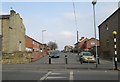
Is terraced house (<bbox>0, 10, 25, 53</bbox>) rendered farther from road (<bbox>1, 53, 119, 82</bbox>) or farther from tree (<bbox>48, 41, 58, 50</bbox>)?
tree (<bbox>48, 41, 58, 50</bbox>)

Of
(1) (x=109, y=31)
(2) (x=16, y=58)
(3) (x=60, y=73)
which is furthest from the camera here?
(1) (x=109, y=31)

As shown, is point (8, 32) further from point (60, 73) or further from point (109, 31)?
point (60, 73)

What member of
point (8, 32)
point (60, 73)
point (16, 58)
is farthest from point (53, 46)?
point (60, 73)

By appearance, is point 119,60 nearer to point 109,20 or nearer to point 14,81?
point 109,20

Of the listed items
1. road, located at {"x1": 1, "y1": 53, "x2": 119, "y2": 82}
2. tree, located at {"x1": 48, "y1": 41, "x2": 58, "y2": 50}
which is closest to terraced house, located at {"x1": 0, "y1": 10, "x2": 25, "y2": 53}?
road, located at {"x1": 1, "y1": 53, "x2": 119, "y2": 82}

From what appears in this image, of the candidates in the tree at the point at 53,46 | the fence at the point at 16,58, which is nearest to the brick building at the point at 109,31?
the fence at the point at 16,58

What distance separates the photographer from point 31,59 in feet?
146

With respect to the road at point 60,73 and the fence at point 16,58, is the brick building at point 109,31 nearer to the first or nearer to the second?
the fence at point 16,58

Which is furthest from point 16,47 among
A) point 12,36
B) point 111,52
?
point 111,52

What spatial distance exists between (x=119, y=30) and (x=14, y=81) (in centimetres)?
3293

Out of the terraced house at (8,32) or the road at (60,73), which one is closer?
the road at (60,73)

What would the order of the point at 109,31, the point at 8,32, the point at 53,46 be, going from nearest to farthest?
the point at 8,32, the point at 109,31, the point at 53,46

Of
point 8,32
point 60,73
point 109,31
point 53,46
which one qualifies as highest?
point 109,31

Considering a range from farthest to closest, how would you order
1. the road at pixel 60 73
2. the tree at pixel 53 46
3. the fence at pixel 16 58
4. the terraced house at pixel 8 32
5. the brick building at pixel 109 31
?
1. the tree at pixel 53 46
2. the terraced house at pixel 8 32
3. the brick building at pixel 109 31
4. the fence at pixel 16 58
5. the road at pixel 60 73
